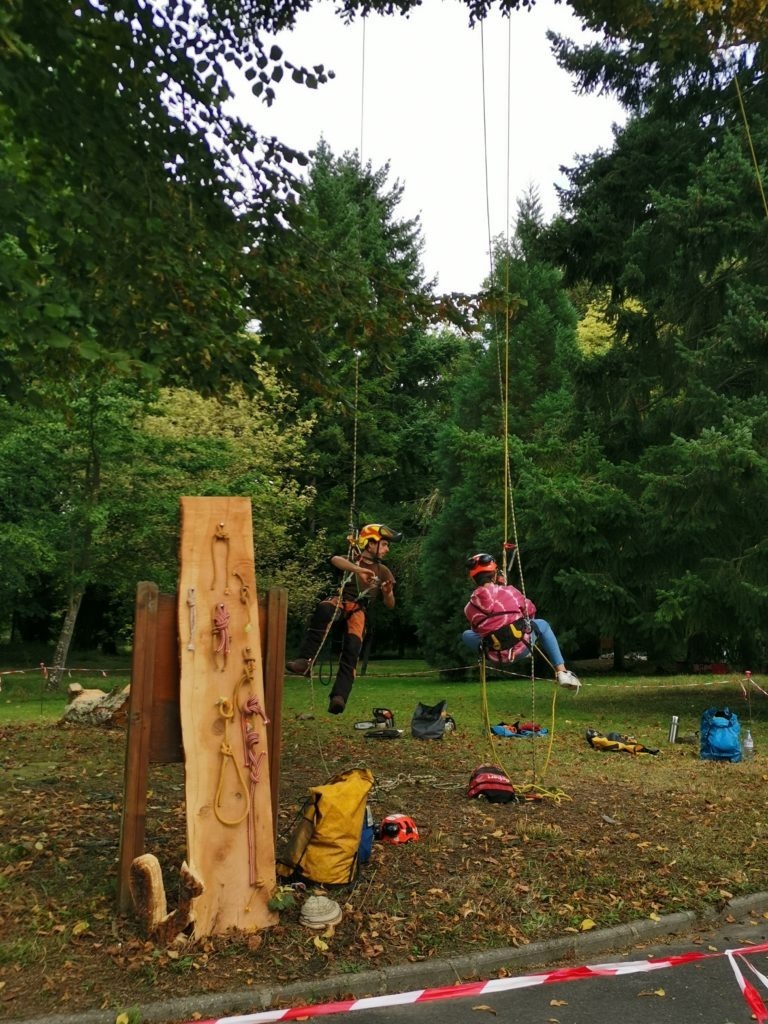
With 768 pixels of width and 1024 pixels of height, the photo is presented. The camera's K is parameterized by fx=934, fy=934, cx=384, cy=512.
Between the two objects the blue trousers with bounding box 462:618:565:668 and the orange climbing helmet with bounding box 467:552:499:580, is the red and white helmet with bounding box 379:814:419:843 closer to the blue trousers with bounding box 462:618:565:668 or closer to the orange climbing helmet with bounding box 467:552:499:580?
the blue trousers with bounding box 462:618:565:668

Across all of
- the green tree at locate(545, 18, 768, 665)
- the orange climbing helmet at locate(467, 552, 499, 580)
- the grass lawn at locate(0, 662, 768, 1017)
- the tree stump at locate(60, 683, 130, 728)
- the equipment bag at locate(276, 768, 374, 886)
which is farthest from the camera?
the green tree at locate(545, 18, 768, 665)

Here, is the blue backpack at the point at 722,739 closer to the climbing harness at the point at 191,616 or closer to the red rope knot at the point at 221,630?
the red rope knot at the point at 221,630

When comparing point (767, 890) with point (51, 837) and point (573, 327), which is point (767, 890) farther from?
point (573, 327)

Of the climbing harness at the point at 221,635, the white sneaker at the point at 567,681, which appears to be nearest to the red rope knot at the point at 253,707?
the climbing harness at the point at 221,635

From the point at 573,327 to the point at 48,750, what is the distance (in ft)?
94.3

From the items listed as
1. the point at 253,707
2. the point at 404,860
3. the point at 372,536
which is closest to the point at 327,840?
the point at 404,860

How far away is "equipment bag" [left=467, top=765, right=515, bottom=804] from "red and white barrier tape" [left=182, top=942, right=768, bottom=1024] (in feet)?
10.1

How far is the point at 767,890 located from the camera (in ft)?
20.8

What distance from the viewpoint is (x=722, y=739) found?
1192 centimetres

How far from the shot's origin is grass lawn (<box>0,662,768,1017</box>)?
479 centimetres

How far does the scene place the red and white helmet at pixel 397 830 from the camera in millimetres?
6840

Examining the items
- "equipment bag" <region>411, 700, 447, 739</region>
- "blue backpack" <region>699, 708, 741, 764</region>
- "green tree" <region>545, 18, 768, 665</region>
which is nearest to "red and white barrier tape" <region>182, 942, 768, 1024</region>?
"blue backpack" <region>699, 708, 741, 764</region>

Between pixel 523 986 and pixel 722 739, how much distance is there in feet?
25.9

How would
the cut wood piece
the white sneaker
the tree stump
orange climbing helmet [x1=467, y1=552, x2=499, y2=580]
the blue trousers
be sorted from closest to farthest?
the cut wood piece → the white sneaker → the blue trousers → orange climbing helmet [x1=467, y1=552, x2=499, y2=580] → the tree stump
